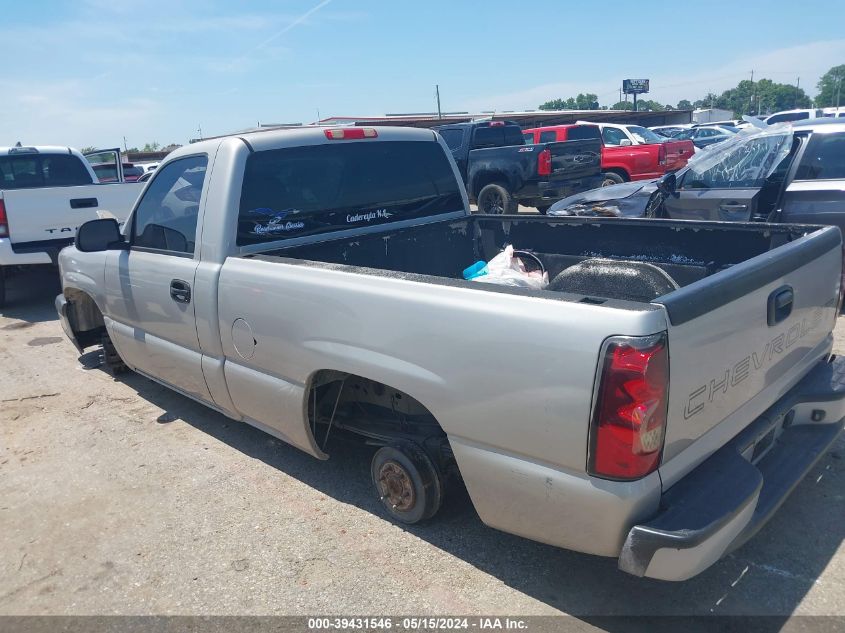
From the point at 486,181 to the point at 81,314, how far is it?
9.76 metres

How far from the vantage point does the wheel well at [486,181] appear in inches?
534

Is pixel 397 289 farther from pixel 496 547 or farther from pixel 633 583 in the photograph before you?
pixel 633 583

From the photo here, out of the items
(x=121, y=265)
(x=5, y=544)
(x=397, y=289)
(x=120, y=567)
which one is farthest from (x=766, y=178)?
(x=5, y=544)

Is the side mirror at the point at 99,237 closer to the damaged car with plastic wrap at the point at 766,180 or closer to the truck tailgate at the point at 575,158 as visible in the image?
the damaged car with plastic wrap at the point at 766,180

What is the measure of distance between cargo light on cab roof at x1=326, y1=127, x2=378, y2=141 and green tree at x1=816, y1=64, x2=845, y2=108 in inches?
5081

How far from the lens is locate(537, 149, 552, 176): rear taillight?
12797 millimetres

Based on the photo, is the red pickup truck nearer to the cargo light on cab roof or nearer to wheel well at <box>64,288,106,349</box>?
the cargo light on cab roof

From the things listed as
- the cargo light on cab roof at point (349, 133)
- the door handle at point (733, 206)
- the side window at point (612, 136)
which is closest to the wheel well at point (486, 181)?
the side window at point (612, 136)

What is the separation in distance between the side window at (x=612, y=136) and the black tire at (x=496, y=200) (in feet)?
13.0

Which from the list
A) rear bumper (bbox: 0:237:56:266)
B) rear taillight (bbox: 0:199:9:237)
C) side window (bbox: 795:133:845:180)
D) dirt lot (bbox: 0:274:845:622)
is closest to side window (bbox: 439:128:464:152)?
rear bumper (bbox: 0:237:56:266)

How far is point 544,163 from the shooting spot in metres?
12.8

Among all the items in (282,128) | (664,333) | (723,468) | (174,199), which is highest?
(282,128)

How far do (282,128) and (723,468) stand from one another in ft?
10.1

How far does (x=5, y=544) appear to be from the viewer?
341 centimetres
